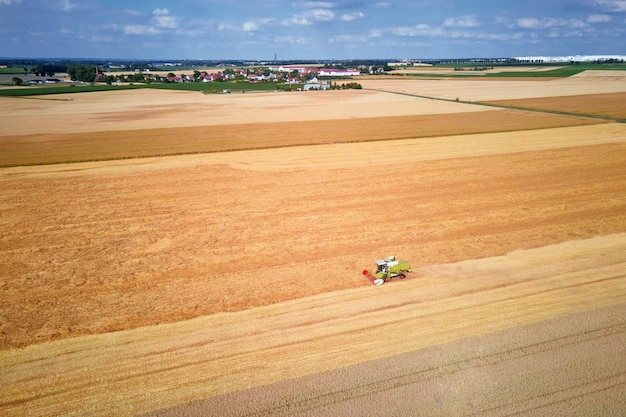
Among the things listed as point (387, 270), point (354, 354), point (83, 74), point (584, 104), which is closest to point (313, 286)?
point (387, 270)

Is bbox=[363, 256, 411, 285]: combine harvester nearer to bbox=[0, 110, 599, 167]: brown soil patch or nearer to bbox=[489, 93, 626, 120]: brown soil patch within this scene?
bbox=[0, 110, 599, 167]: brown soil patch

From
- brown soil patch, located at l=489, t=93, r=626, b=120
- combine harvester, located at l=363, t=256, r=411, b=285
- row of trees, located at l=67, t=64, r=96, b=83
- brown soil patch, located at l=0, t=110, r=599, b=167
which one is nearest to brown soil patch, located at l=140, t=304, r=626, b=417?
combine harvester, located at l=363, t=256, r=411, b=285

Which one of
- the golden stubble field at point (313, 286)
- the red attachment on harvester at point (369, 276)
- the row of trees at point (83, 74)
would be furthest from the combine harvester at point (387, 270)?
the row of trees at point (83, 74)

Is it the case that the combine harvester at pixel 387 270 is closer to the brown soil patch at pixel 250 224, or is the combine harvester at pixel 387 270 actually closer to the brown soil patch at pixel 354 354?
the brown soil patch at pixel 354 354

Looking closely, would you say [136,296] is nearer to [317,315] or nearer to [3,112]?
[317,315]

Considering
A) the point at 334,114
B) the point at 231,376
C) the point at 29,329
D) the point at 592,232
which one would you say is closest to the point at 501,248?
the point at 592,232

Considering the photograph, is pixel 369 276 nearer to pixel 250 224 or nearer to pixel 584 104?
pixel 250 224
